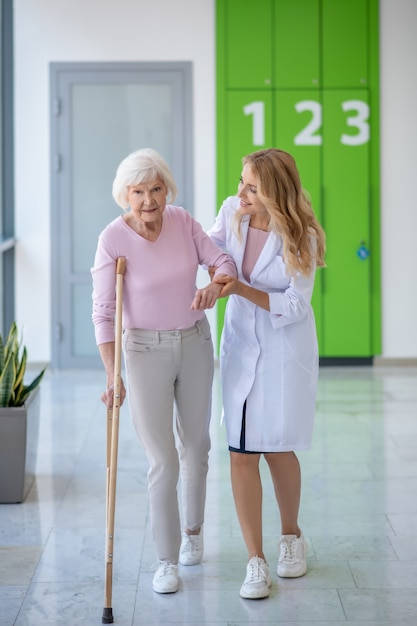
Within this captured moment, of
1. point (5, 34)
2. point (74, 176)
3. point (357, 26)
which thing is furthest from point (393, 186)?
point (5, 34)

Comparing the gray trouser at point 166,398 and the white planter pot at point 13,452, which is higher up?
the gray trouser at point 166,398

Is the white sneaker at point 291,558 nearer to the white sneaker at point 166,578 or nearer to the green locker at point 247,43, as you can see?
the white sneaker at point 166,578

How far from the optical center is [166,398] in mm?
3523

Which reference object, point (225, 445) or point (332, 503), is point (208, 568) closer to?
point (332, 503)

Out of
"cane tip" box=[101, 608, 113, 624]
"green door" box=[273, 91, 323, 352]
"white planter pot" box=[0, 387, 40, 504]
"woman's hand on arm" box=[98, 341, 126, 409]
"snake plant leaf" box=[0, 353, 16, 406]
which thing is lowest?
"cane tip" box=[101, 608, 113, 624]

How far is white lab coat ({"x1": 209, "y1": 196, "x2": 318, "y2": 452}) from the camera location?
3.56m

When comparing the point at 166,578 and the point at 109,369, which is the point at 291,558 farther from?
the point at 109,369

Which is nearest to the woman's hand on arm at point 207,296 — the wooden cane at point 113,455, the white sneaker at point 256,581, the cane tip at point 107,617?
the wooden cane at point 113,455

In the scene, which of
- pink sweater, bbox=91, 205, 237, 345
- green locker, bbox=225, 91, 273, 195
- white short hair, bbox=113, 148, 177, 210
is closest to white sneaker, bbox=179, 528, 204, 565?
pink sweater, bbox=91, 205, 237, 345

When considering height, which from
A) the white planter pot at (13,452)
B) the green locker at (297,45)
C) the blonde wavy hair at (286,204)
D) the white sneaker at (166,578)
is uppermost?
the green locker at (297,45)

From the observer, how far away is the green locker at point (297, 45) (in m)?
8.18

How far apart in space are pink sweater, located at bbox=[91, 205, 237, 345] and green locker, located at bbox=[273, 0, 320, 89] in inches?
195

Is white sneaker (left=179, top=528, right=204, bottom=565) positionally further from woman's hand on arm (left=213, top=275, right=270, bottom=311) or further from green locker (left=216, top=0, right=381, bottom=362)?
green locker (left=216, top=0, right=381, bottom=362)

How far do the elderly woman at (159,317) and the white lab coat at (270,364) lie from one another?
0.10 m
